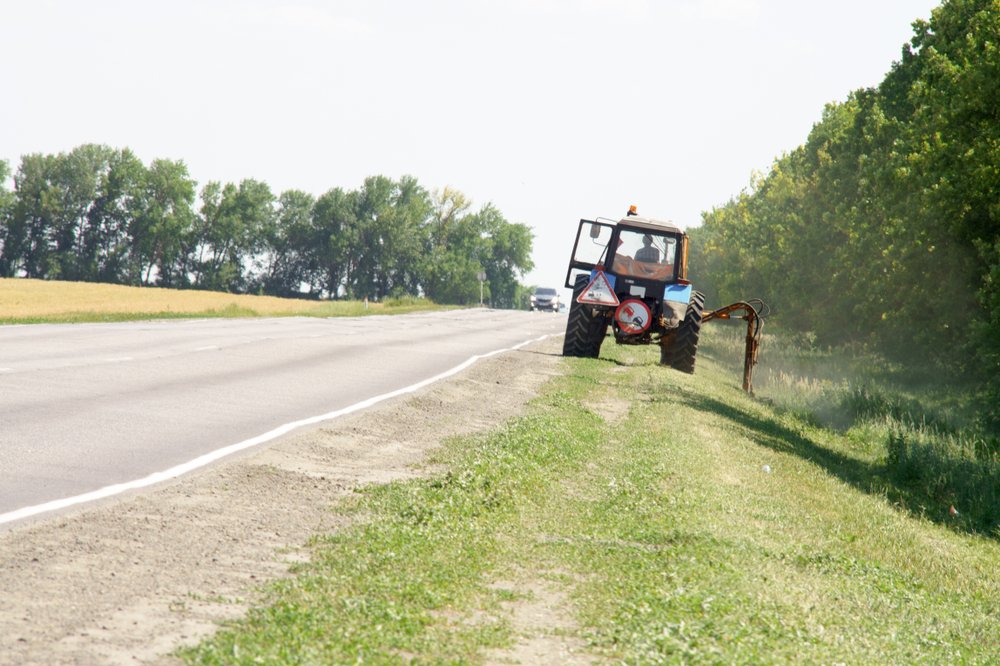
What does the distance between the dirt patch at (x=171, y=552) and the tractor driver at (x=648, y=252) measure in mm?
14325

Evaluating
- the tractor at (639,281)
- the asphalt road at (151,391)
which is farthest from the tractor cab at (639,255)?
the asphalt road at (151,391)

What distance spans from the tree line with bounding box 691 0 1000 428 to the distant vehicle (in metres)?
37.2

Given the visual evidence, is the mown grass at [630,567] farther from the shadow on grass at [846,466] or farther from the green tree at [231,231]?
the green tree at [231,231]

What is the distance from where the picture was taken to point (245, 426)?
11.4 m

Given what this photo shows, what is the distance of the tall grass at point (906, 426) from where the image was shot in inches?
611

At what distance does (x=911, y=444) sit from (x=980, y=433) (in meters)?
6.14

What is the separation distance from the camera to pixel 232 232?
126 meters

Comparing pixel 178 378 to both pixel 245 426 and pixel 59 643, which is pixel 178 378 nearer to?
pixel 245 426

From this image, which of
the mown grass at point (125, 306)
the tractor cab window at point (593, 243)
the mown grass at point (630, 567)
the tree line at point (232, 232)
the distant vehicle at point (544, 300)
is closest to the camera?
the mown grass at point (630, 567)

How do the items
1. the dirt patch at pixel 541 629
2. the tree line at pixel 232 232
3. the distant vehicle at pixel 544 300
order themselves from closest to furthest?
the dirt patch at pixel 541 629 → the distant vehicle at pixel 544 300 → the tree line at pixel 232 232

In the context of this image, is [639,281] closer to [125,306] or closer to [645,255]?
[645,255]

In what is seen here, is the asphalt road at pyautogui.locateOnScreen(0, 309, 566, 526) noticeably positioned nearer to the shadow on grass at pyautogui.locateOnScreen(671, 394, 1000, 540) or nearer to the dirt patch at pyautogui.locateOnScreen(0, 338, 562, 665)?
the dirt patch at pyautogui.locateOnScreen(0, 338, 562, 665)

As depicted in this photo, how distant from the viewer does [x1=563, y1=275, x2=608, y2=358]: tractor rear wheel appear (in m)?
25.2

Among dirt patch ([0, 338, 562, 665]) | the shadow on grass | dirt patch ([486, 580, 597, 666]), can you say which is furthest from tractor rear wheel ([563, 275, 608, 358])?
dirt patch ([486, 580, 597, 666])
